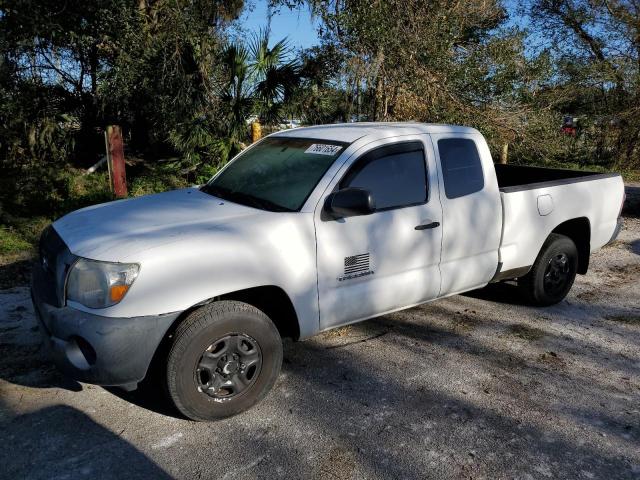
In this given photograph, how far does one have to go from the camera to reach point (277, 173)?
4098mm

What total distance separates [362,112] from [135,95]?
12.6 ft

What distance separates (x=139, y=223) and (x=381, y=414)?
6.14 feet

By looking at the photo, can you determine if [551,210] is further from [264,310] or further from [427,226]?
[264,310]

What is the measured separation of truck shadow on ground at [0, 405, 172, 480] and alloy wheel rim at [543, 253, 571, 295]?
3831 mm

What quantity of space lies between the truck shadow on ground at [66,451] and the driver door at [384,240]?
138 cm

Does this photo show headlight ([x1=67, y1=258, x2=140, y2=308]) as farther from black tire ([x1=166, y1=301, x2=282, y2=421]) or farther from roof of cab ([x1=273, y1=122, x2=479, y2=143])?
roof of cab ([x1=273, y1=122, x2=479, y2=143])

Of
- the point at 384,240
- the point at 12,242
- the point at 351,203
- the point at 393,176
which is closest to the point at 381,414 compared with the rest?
the point at 384,240

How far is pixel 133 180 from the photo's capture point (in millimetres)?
9742

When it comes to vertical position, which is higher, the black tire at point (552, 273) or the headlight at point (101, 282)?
the headlight at point (101, 282)

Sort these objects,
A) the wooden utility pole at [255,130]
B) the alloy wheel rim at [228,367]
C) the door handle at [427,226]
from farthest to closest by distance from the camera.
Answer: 1. the wooden utility pole at [255,130]
2. the door handle at [427,226]
3. the alloy wheel rim at [228,367]

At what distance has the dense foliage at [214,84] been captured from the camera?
8.63 m

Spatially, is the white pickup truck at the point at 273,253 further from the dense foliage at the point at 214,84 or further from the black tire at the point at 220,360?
the dense foliage at the point at 214,84

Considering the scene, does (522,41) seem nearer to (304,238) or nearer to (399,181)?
(399,181)

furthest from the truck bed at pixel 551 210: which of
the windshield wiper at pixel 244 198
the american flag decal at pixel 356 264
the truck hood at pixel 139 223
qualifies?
the truck hood at pixel 139 223
